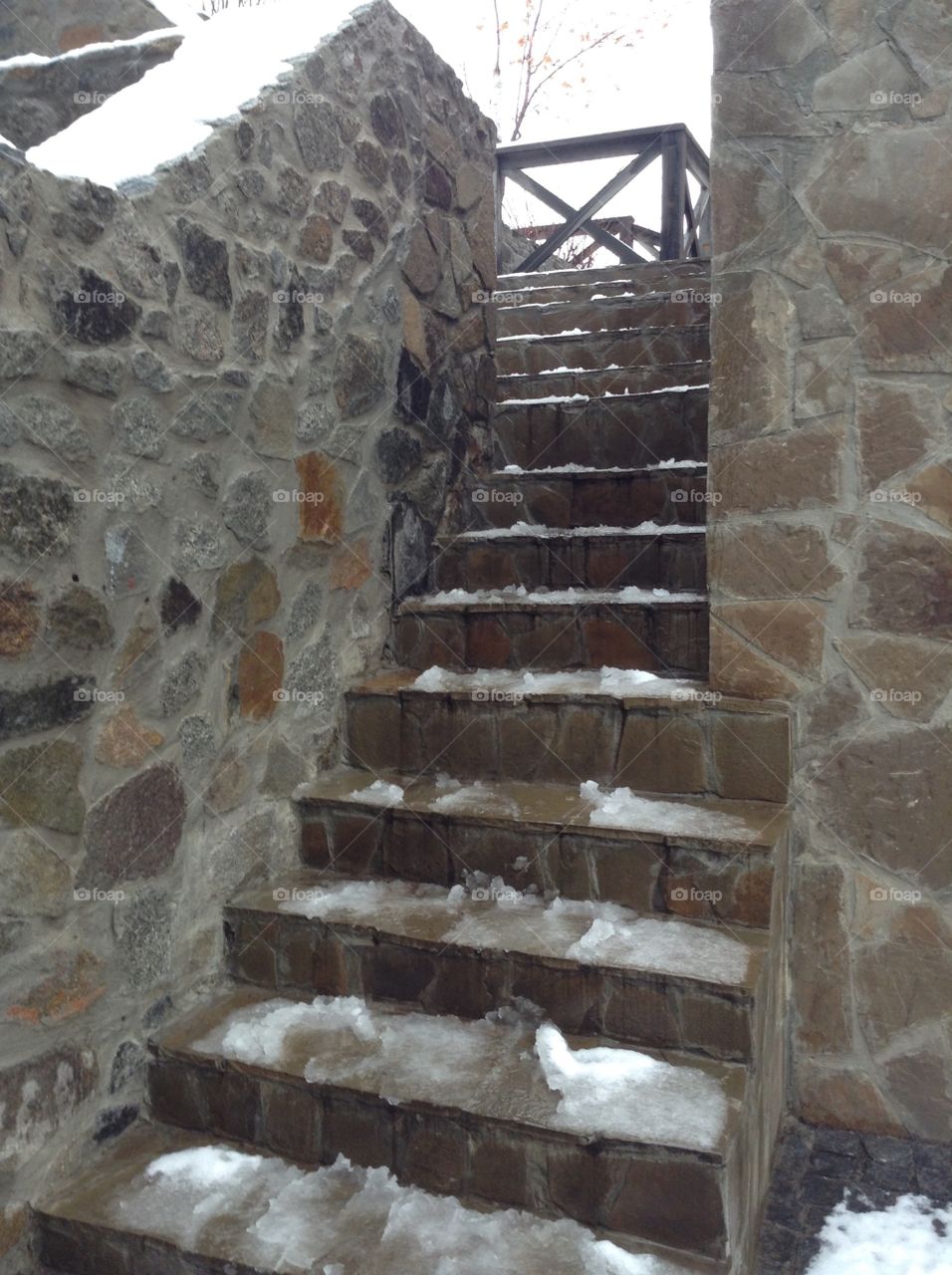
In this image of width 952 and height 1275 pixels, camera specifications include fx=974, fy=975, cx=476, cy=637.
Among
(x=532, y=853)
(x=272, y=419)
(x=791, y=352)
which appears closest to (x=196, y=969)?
(x=532, y=853)

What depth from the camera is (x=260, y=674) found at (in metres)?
2.09

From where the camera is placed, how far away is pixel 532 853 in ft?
6.49

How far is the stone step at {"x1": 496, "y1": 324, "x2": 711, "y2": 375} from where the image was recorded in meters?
3.56

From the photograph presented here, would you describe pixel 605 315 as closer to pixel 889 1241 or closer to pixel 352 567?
pixel 352 567

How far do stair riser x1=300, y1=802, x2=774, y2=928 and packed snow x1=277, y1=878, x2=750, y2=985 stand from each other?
3 centimetres

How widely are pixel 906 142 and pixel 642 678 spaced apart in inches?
49.1

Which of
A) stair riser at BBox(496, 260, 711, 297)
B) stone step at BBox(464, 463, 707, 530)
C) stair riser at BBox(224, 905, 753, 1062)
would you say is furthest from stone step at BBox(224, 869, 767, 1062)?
stair riser at BBox(496, 260, 711, 297)

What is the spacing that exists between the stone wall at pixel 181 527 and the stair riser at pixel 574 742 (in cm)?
17

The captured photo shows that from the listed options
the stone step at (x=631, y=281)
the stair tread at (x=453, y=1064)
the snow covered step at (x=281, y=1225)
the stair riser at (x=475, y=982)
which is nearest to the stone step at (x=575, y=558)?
the stair riser at (x=475, y=982)

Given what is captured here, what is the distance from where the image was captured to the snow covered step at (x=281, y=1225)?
1388 mm

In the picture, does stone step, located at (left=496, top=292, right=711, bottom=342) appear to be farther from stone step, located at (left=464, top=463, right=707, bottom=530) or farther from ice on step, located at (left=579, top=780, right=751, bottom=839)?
ice on step, located at (left=579, top=780, right=751, bottom=839)

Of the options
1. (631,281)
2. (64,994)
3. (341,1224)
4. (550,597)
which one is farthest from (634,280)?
(341,1224)

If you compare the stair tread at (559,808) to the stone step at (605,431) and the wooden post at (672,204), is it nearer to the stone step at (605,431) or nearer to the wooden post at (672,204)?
the stone step at (605,431)

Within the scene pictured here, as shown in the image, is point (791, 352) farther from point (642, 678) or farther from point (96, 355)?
point (96, 355)
